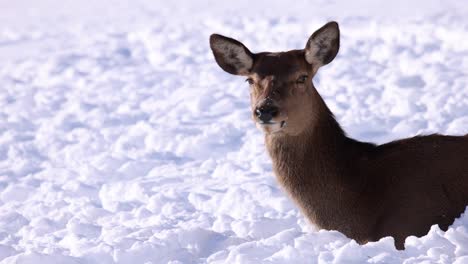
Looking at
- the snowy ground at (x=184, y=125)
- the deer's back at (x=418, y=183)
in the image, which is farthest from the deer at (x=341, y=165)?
the snowy ground at (x=184, y=125)

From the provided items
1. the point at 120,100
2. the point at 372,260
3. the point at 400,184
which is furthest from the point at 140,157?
the point at 372,260

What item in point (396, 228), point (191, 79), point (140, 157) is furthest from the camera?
point (191, 79)

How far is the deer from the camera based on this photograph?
5766mm

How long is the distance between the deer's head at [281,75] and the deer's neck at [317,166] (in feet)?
0.33

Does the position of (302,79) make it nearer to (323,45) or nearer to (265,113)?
(323,45)

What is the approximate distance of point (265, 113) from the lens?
5840 millimetres

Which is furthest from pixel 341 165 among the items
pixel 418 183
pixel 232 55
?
pixel 232 55

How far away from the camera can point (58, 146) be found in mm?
10320

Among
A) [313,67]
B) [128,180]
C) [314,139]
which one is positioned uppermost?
[313,67]

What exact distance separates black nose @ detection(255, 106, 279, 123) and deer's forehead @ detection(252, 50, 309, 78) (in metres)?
0.38

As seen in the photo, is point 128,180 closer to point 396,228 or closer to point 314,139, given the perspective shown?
point 314,139

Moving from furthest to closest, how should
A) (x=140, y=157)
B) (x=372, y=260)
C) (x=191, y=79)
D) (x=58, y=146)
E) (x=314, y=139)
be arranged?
(x=191, y=79) → (x=58, y=146) → (x=140, y=157) → (x=314, y=139) → (x=372, y=260)

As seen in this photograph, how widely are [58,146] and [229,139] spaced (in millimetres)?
1929

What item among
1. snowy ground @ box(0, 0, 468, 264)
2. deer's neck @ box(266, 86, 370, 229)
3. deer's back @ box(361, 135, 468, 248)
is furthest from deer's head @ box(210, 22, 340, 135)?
snowy ground @ box(0, 0, 468, 264)
